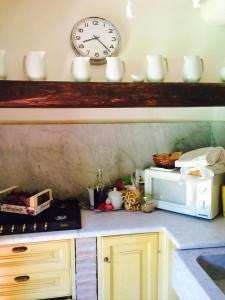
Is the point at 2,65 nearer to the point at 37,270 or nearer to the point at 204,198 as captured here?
the point at 37,270

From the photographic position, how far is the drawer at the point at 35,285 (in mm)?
1705

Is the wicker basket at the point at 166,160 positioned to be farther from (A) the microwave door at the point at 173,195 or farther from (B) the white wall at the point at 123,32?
(B) the white wall at the point at 123,32

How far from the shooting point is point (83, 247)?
1753mm

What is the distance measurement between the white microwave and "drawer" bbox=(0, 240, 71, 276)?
2.44 ft

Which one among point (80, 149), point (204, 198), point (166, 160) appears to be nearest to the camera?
point (204, 198)

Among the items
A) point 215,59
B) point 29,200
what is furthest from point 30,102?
point 215,59

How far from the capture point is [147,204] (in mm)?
2055

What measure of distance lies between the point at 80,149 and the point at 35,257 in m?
0.85

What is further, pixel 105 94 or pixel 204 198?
pixel 204 198

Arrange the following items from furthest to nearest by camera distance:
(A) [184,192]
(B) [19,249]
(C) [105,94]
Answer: (A) [184,192]
(C) [105,94]
(B) [19,249]

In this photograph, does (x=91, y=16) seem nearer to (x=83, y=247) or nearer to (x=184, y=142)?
(x=184, y=142)

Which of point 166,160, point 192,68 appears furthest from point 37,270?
point 192,68

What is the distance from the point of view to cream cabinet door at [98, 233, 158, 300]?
1777 millimetres

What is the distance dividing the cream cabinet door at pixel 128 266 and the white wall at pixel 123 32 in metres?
1.17
